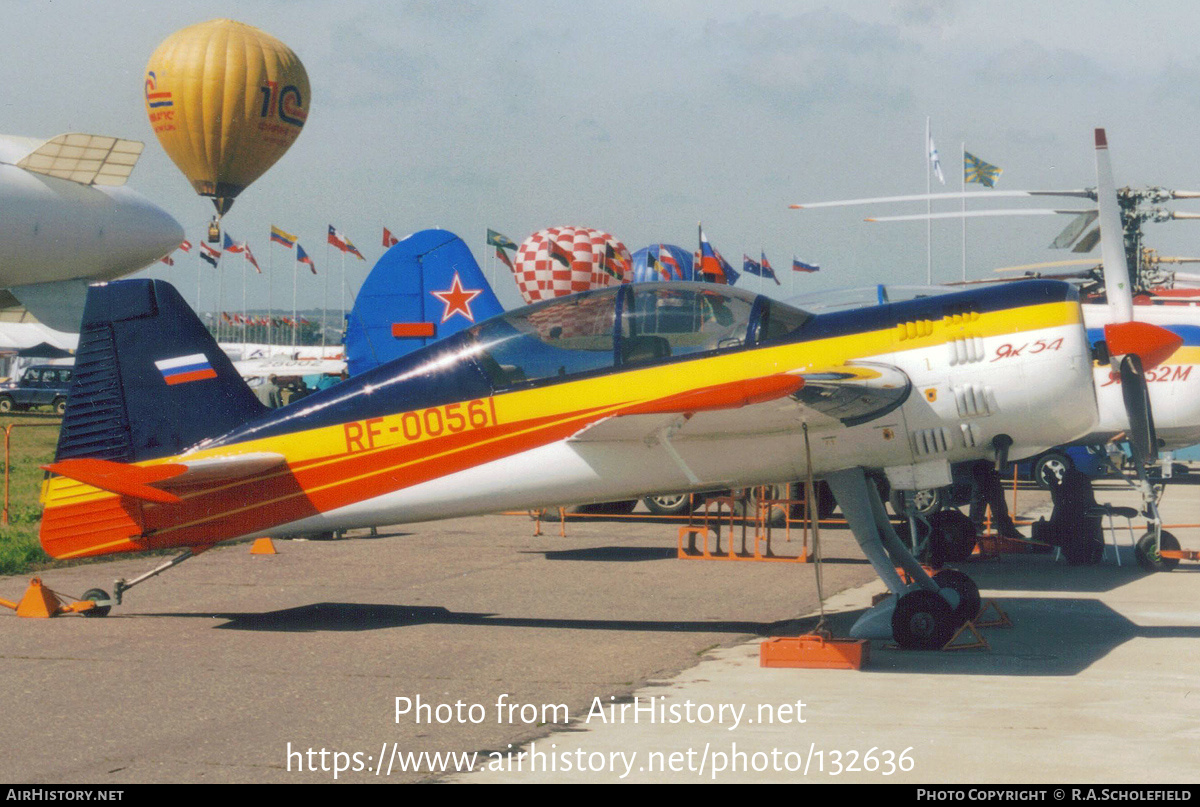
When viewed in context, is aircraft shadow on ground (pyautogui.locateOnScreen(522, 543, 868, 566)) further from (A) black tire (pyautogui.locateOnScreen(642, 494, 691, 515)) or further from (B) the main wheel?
(A) black tire (pyautogui.locateOnScreen(642, 494, 691, 515))

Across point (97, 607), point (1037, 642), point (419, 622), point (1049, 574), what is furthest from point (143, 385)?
point (1049, 574)

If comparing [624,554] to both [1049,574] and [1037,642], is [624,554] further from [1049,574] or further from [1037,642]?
[1037,642]

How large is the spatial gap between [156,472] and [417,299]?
715 centimetres

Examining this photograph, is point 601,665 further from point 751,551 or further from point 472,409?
point 751,551

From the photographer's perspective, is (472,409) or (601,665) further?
(472,409)

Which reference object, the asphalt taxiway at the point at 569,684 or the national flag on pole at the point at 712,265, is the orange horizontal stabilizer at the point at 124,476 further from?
the national flag on pole at the point at 712,265

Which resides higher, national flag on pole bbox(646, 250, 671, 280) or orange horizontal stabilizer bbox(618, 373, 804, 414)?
national flag on pole bbox(646, 250, 671, 280)

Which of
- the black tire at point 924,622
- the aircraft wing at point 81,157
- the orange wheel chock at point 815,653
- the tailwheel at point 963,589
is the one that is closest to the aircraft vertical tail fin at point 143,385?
the orange wheel chock at point 815,653

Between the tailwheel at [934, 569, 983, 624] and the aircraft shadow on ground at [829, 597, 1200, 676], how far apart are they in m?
0.19

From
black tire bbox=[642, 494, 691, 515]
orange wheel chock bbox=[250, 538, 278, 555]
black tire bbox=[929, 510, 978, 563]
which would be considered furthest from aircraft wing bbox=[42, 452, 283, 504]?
black tire bbox=[642, 494, 691, 515]

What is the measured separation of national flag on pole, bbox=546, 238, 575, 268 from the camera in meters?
27.1
